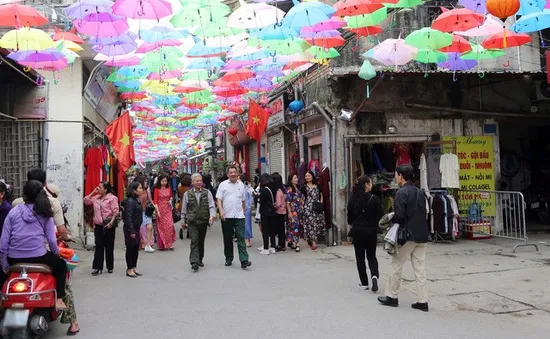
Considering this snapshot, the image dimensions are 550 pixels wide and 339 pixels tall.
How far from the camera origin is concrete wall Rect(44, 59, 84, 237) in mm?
12438

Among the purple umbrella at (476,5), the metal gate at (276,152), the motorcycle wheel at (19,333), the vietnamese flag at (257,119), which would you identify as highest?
the purple umbrella at (476,5)

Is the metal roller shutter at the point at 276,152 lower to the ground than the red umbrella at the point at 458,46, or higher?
lower

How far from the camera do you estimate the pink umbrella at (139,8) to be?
810cm

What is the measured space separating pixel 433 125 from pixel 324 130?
8.84 ft

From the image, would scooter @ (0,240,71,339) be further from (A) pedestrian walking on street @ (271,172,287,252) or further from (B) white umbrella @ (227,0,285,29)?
(A) pedestrian walking on street @ (271,172,287,252)

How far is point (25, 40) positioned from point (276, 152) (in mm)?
11101

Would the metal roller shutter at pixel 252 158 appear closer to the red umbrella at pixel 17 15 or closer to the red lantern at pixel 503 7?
the red umbrella at pixel 17 15

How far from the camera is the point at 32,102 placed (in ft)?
33.8

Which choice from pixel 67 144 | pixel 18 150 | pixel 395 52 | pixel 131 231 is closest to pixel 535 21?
pixel 395 52

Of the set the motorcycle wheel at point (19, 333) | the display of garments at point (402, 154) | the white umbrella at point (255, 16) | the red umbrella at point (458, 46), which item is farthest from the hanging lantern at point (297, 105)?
the motorcycle wheel at point (19, 333)

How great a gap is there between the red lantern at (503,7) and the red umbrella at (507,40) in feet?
5.22

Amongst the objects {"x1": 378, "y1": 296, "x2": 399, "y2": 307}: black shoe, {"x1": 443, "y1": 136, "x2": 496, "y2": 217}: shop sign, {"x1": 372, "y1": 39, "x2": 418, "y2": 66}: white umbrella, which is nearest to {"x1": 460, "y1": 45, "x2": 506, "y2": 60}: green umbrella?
{"x1": 372, "y1": 39, "x2": 418, "y2": 66}: white umbrella

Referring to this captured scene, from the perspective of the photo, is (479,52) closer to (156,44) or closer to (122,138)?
(156,44)

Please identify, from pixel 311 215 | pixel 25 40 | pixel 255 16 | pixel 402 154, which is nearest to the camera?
pixel 25 40
